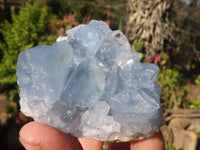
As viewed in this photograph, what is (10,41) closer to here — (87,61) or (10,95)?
(10,95)

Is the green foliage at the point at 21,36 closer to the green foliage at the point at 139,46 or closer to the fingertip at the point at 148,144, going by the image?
the green foliage at the point at 139,46

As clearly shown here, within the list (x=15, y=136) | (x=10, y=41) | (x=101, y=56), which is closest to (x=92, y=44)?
(x=101, y=56)

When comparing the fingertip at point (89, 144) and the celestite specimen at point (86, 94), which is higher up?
the celestite specimen at point (86, 94)

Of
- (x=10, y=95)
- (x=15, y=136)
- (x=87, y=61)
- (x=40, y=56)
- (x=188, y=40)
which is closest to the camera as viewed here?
(x=40, y=56)

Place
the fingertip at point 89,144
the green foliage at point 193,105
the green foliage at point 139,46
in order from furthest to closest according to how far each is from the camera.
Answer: the green foliage at point 193,105, the green foliage at point 139,46, the fingertip at point 89,144

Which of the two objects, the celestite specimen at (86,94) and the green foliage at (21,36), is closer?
the celestite specimen at (86,94)

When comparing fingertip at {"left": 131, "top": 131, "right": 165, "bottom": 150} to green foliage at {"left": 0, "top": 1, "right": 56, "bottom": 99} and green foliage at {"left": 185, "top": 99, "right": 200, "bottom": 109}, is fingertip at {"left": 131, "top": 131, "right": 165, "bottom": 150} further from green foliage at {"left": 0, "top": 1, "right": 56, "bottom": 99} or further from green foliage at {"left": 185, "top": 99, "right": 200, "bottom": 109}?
green foliage at {"left": 185, "top": 99, "right": 200, "bottom": 109}

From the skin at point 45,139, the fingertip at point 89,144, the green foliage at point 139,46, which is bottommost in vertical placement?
the fingertip at point 89,144

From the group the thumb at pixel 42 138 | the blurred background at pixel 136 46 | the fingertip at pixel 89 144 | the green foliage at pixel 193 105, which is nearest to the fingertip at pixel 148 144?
the fingertip at pixel 89 144
